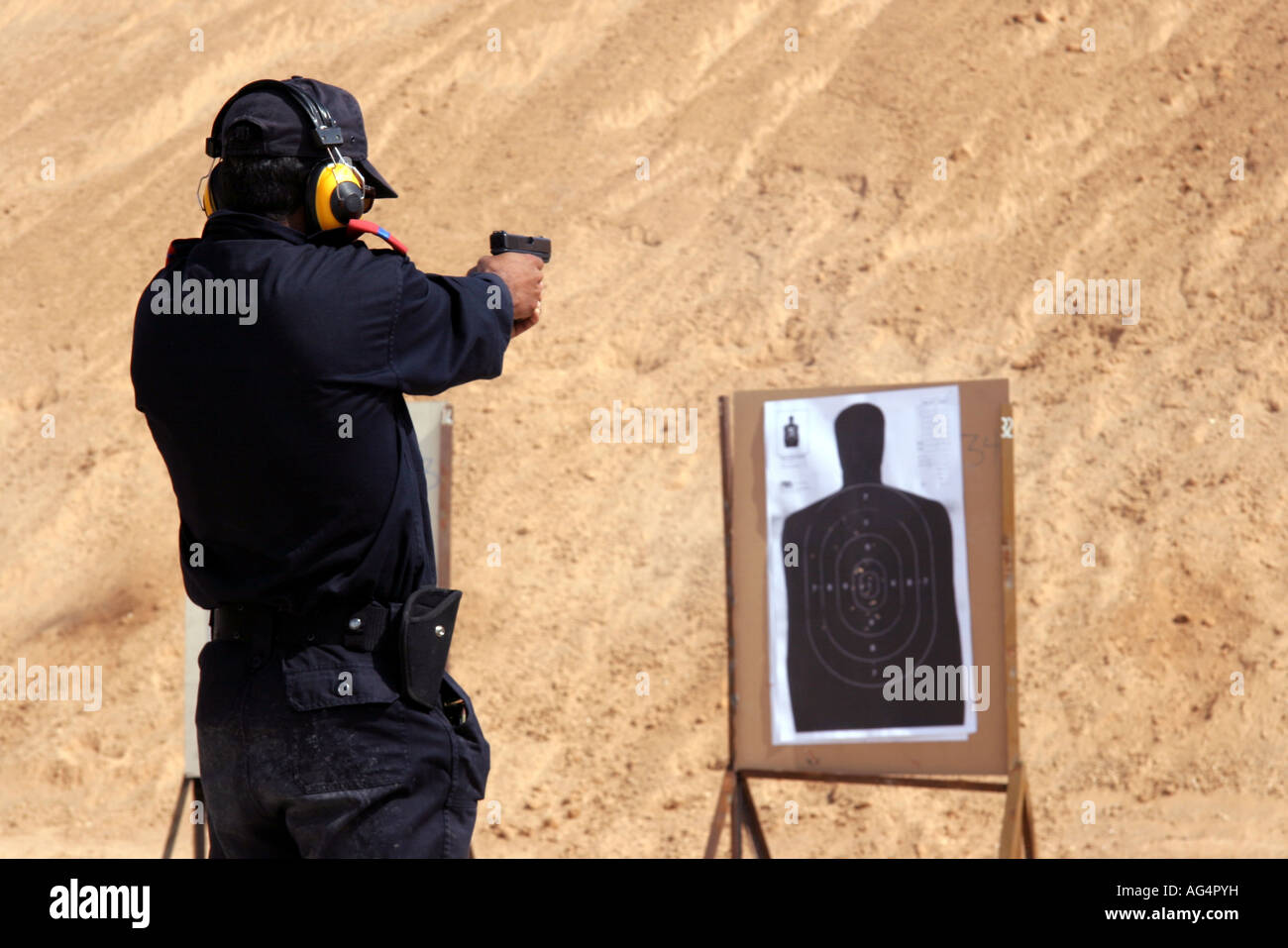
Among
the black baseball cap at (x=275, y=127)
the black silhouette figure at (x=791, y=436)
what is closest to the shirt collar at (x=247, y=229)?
the black baseball cap at (x=275, y=127)

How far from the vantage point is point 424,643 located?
7.72 ft

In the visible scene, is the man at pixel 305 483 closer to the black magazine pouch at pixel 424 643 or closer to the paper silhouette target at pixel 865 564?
the black magazine pouch at pixel 424 643

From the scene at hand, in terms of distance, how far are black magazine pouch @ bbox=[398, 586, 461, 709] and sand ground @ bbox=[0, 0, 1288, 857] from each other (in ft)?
16.2

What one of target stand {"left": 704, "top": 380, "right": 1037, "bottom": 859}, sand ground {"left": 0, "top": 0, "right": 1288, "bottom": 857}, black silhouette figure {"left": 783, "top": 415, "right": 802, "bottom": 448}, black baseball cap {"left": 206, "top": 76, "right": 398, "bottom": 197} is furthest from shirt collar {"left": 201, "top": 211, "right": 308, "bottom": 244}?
sand ground {"left": 0, "top": 0, "right": 1288, "bottom": 857}

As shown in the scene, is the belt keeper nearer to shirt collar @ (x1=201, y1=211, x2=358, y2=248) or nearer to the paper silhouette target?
shirt collar @ (x1=201, y1=211, x2=358, y2=248)

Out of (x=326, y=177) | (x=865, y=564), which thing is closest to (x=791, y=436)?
(x=865, y=564)

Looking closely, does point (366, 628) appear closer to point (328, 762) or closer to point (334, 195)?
point (328, 762)

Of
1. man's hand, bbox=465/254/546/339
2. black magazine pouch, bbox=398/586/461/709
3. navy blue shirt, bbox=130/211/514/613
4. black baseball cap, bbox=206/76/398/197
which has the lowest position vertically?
black magazine pouch, bbox=398/586/461/709

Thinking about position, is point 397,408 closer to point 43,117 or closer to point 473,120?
point 473,120

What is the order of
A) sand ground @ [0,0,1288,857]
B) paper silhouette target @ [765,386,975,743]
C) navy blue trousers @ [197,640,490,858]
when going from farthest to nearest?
1. sand ground @ [0,0,1288,857]
2. paper silhouette target @ [765,386,975,743]
3. navy blue trousers @ [197,640,490,858]

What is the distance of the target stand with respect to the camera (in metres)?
4.91

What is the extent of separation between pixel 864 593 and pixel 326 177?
3219mm

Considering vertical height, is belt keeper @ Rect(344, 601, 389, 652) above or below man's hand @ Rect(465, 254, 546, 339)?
below

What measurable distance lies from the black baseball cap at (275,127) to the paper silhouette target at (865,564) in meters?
2.99
